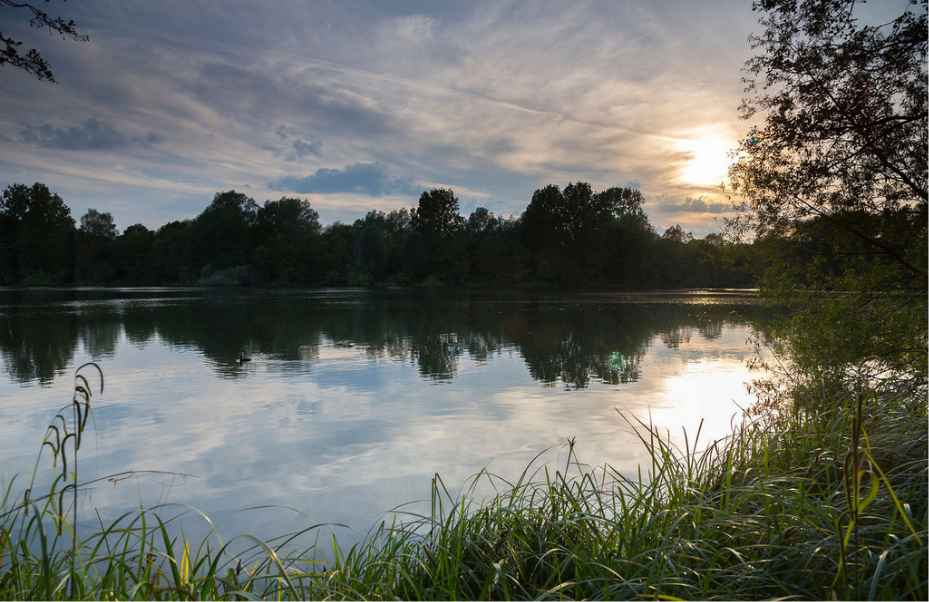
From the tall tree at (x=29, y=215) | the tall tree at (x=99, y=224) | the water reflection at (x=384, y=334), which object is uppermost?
the tall tree at (x=99, y=224)

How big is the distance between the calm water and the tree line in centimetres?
5007

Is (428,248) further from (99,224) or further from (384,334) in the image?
(384,334)

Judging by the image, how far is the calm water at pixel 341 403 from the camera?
7.30m

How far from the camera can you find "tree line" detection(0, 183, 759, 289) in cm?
7400

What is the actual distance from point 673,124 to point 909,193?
3336 millimetres

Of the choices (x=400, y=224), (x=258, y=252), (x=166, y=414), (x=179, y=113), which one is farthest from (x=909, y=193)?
(x=400, y=224)

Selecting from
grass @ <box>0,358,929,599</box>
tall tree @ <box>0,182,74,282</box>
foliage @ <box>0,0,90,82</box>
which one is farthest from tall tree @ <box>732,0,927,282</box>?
tall tree @ <box>0,182,74,282</box>

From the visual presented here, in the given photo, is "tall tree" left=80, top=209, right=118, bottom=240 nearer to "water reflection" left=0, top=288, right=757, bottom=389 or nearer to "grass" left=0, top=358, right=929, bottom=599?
"water reflection" left=0, top=288, right=757, bottom=389

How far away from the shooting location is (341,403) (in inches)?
457

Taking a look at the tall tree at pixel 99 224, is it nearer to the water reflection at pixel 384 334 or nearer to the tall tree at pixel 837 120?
the water reflection at pixel 384 334

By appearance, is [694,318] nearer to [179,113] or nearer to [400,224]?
[179,113]

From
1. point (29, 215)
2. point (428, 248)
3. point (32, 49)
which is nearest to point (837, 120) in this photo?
point (32, 49)

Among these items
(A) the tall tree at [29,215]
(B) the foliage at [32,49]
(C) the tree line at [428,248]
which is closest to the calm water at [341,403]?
(A) the tall tree at [29,215]

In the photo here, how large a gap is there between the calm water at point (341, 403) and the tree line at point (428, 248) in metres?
50.1
